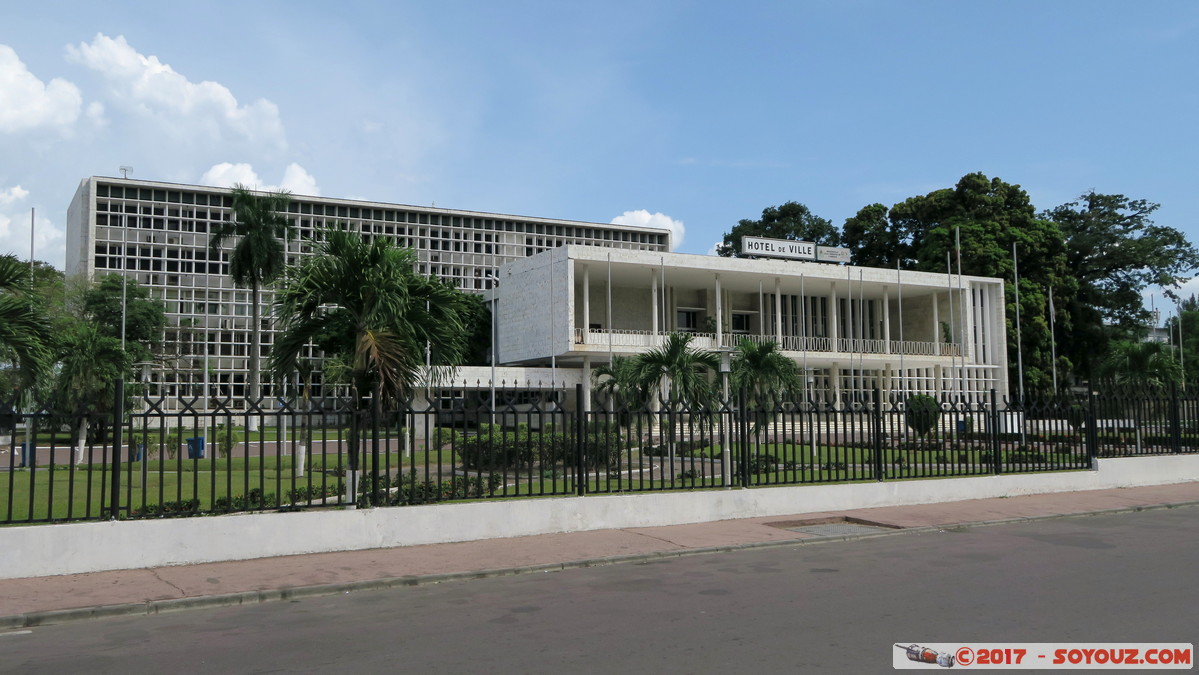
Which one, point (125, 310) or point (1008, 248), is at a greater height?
point (1008, 248)

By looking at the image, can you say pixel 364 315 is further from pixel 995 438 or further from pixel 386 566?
pixel 995 438

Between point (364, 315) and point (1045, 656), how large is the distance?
35.4 ft

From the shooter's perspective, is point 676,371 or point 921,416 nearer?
point 921,416

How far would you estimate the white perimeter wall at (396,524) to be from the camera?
980cm

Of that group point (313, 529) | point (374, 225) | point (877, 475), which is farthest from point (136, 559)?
point (374, 225)

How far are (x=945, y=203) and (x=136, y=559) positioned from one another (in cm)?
5931

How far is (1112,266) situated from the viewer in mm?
65125

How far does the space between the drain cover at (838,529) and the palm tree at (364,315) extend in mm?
6087

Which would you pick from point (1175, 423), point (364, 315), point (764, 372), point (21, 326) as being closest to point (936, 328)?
point (764, 372)

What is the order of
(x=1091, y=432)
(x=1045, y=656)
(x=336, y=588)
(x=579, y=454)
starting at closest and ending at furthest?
(x=1045, y=656) → (x=336, y=588) → (x=579, y=454) → (x=1091, y=432)

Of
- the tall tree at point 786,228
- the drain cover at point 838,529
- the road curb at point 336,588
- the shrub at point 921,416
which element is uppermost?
the tall tree at point 786,228

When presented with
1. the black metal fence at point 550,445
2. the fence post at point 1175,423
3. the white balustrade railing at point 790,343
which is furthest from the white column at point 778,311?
the black metal fence at point 550,445

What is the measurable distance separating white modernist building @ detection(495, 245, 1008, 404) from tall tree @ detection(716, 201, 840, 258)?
632 inches

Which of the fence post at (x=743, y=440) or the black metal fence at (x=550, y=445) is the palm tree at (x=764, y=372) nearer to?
the black metal fence at (x=550, y=445)
